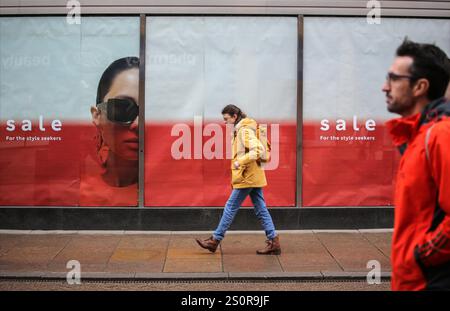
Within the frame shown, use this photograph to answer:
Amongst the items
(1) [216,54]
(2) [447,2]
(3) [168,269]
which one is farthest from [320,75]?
(3) [168,269]

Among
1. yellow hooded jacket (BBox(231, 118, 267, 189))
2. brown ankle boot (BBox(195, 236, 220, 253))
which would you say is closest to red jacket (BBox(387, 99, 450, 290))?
yellow hooded jacket (BBox(231, 118, 267, 189))

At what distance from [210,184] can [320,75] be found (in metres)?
2.55

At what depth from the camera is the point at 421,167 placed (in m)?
2.45

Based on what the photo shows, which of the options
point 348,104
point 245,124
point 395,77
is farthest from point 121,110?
point 395,77

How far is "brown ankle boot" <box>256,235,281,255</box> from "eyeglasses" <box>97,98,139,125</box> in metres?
3.15

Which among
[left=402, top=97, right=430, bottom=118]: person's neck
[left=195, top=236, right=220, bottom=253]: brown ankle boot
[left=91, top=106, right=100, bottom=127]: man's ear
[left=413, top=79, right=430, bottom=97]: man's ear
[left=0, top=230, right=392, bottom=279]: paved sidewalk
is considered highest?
[left=91, top=106, right=100, bottom=127]: man's ear

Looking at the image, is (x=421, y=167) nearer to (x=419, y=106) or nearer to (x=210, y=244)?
(x=419, y=106)

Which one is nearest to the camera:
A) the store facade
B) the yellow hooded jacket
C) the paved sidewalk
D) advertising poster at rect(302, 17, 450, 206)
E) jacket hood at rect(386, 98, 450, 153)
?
jacket hood at rect(386, 98, 450, 153)

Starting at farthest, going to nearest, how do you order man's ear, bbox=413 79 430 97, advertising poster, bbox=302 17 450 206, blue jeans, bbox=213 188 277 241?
advertising poster, bbox=302 17 450 206, blue jeans, bbox=213 188 277 241, man's ear, bbox=413 79 430 97

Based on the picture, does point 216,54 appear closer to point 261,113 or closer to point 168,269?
point 261,113

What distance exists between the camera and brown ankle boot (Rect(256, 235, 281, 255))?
23.8 feet

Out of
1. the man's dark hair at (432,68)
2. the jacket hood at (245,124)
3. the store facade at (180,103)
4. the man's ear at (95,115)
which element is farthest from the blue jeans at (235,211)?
the man's dark hair at (432,68)

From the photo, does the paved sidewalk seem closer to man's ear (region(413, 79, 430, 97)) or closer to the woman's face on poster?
the woman's face on poster

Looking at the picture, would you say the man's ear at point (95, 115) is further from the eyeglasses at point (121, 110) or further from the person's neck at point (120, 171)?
the person's neck at point (120, 171)
